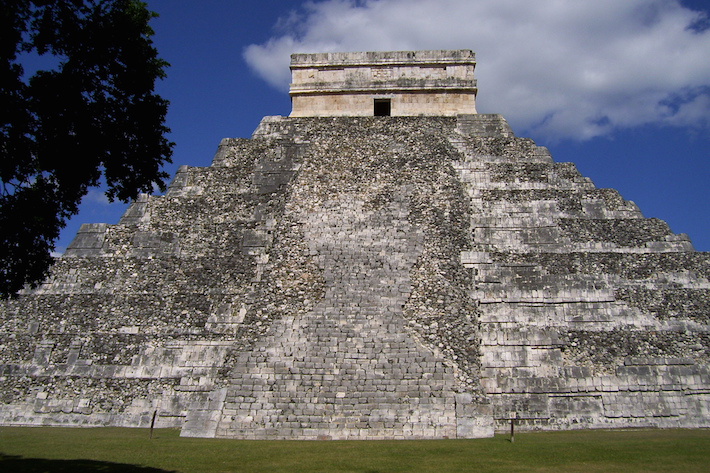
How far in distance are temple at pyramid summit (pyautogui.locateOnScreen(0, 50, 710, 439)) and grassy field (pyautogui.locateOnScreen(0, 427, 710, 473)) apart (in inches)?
40.4

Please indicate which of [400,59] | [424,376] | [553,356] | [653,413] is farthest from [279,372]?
[400,59]

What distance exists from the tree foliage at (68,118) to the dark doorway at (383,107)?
13.7 meters

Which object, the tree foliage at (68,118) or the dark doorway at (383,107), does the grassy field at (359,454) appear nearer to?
the tree foliage at (68,118)

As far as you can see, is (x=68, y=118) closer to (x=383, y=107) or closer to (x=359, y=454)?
(x=359, y=454)

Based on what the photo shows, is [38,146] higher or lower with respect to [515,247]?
lower

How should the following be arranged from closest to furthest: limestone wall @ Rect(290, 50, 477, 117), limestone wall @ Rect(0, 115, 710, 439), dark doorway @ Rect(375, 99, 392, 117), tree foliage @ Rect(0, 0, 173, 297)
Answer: tree foliage @ Rect(0, 0, 173, 297), limestone wall @ Rect(0, 115, 710, 439), limestone wall @ Rect(290, 50, 477, 117), dark doorway @ Rect(375, 99, 392, 117)

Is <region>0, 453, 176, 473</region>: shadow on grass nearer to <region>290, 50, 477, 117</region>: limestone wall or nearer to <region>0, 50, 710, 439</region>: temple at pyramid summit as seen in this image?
<region>0, 50, 710, 439</region>: temple at pyramid summit

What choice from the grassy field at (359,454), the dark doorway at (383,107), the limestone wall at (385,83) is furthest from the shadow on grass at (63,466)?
the dark doorway at (383,107)

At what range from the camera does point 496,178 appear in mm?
17578

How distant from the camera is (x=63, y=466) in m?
8.37

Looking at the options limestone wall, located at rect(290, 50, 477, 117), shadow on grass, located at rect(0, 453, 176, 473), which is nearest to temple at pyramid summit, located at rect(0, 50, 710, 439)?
limestone wall, located at rect(290, 50, 477, 117)

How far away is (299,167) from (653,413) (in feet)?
38.7

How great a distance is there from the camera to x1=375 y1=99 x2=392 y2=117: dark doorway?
69.9 ft

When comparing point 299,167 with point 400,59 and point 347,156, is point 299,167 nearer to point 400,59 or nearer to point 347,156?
point 347,156
